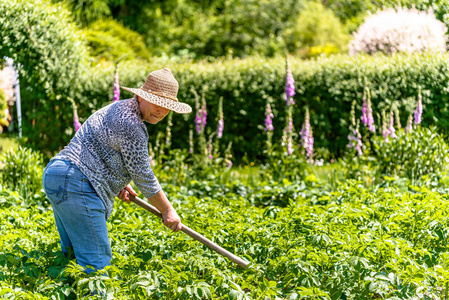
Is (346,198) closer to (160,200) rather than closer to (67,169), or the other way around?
(160,200)

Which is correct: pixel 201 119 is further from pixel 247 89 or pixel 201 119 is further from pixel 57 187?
pixel 57 187

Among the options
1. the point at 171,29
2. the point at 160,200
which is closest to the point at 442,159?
the point at 160,200

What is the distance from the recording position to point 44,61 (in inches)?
264

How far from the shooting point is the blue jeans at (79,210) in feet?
10.00

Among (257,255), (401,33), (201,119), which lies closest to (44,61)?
(201,119)

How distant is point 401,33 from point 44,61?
21.4 ft

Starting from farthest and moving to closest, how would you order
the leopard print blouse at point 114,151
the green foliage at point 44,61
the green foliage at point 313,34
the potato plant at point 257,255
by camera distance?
the green foliage at point 313,34 < the green foliage at point 44,61 < the leopard print blouse at point 114,151 < the potato plant at point 257,255

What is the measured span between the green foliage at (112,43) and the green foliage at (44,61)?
2.45m

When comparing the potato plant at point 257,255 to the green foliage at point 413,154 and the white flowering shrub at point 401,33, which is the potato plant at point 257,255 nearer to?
the green foliage at point 413,154

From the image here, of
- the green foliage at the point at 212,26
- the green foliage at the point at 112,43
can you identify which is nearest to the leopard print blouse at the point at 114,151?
the green foliage at the point at 112,43

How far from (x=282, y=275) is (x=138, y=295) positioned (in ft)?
2.92

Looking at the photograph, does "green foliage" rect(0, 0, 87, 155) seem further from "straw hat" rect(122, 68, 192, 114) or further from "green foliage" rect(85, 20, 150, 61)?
"straw hat" rect(122, 68, 192, 114)

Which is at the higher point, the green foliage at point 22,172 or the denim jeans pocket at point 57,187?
the denim jeans pocket at point 57,187

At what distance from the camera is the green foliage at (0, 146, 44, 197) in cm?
562
